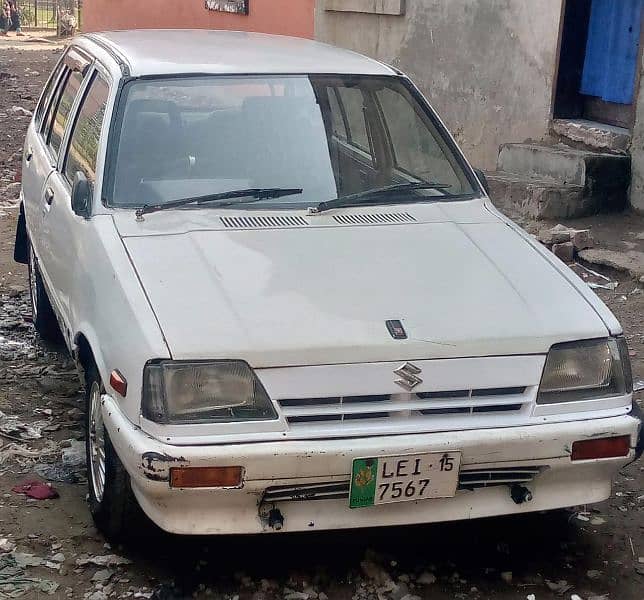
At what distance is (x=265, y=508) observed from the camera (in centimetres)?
327

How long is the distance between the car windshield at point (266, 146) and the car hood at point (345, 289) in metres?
0.21

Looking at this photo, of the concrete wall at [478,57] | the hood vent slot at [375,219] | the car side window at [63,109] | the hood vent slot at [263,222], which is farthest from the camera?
the concrete wall at [478,57]

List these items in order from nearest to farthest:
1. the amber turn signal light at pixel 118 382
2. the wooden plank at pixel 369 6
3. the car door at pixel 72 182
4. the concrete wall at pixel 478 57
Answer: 1. the amber turn signal light at pixel 118 382
2. the car door at pixel 72 182
3. the concrete wall at pixel 478 57
4. the wooden plank at pixel 369 6

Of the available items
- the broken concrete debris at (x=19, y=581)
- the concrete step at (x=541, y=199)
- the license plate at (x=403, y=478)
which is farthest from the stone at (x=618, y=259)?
the broken concrete debris at (x=19, y=581)

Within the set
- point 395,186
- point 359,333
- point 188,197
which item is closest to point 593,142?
point 395,186

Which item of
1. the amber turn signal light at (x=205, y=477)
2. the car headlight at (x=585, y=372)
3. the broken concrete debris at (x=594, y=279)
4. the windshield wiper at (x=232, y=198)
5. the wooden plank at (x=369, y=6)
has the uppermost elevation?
the wooden plank at (x=369, y=6)

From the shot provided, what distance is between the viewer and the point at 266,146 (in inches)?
172

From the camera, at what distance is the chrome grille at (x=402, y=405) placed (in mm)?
3213

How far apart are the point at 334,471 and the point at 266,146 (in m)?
1.69

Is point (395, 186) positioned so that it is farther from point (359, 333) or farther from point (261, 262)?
point (359, 333)

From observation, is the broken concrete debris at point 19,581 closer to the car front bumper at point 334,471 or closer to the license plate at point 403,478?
the car front bumper at point 334,471

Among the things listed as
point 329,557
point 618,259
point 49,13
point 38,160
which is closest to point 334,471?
point 329,557

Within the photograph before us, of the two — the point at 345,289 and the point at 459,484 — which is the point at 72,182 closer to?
the point at 345,289

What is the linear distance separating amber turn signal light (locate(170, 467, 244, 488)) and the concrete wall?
21.0 feet
